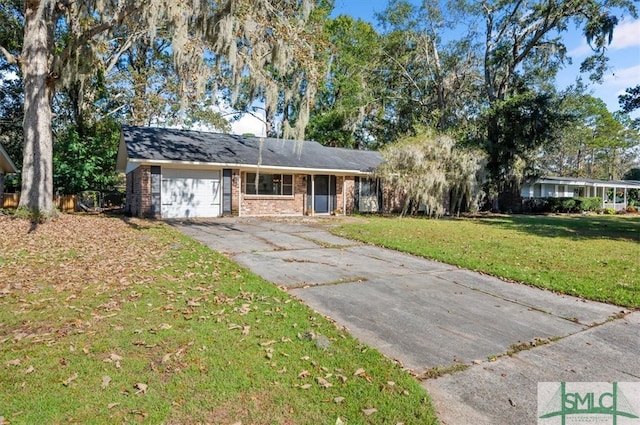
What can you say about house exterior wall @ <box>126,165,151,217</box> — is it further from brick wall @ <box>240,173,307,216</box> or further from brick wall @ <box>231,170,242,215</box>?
brick wall @ <box>240,173,307,216</box>

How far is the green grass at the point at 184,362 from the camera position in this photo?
2449 mm

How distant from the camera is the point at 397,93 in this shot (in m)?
28.4

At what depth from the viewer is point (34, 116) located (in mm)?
11367

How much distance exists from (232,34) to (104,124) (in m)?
14.2

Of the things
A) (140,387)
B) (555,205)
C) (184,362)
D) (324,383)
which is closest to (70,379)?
(140,387)

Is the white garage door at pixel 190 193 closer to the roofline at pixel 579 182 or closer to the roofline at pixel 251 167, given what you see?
the roofline at pixel 251 167

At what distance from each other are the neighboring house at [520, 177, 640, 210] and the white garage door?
21.7 m

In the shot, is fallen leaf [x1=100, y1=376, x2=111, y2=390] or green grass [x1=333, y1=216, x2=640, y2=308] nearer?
fallen leaf [x1=100, y1=376, x2=111, y2=390]

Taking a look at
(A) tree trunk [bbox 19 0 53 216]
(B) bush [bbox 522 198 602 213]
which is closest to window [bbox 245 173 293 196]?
(A) tree trunk [bbox 19 0 53 216]

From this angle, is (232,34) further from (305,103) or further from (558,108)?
(558,108)

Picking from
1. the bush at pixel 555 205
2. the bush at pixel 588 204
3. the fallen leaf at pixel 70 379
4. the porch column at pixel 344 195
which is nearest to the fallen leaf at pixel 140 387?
the fallen leaf at pixel 70 379

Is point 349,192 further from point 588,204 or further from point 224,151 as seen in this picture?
point 588,204

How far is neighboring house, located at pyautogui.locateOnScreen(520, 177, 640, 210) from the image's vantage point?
28.8 m

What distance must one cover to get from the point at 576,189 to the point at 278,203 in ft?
93.3
